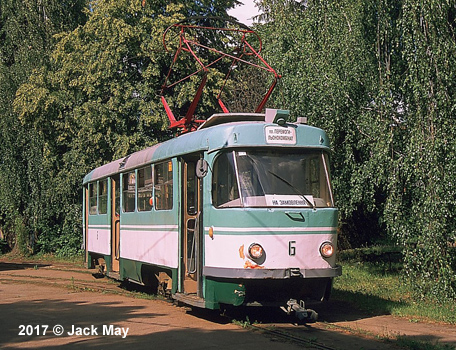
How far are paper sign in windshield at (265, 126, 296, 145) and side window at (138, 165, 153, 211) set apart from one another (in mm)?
3680

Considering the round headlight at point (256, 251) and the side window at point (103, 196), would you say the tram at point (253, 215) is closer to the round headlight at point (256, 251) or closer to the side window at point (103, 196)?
the round headlight at point (256, 251)

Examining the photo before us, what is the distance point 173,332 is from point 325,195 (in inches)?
123

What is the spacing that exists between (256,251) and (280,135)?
73.2 inches

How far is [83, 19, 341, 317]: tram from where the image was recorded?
998 cm

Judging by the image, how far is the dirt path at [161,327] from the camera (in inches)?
352

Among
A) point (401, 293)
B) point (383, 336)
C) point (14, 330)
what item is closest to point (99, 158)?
point (401, 293)

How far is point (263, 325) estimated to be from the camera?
10305 millimetres

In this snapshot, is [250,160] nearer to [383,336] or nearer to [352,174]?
[383,336]

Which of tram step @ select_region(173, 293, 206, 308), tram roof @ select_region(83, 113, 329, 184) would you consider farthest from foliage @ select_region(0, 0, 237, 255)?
tram step @ select_region(173, 293, 206, 308)

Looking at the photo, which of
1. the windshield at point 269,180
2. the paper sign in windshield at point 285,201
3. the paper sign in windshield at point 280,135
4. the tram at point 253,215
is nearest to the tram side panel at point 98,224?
the tram at point 253,215

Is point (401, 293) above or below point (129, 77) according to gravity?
below

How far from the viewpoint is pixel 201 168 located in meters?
10.6

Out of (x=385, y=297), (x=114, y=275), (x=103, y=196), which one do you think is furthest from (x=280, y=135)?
(x=103, y=196)

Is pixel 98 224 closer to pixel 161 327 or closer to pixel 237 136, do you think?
pixel 161 327
